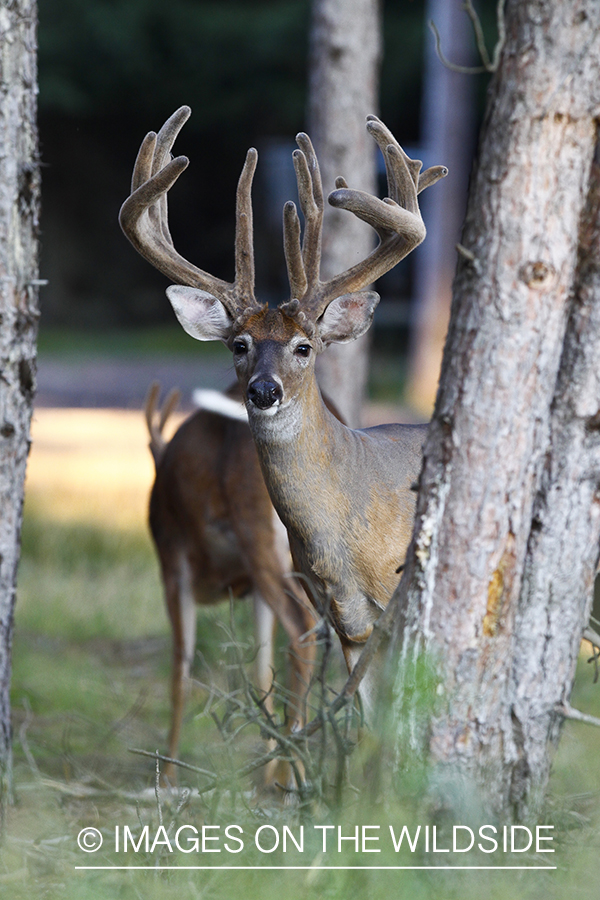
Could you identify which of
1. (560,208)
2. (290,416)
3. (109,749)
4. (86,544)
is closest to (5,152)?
(290,416)

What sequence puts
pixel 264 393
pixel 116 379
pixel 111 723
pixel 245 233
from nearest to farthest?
1. pixel 264 393
2. pixel 245 233
3. pixel 111 723
4. pixel 116 379

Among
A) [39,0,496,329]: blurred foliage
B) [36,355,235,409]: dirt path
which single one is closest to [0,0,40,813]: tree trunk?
[36,355,235,409]: dirt path

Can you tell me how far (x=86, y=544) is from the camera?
7254 millimetres

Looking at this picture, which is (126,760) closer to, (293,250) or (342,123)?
(293,250)

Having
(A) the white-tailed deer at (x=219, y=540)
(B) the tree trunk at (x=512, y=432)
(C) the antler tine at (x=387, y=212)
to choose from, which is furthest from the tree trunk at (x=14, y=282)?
(B) the tree trunk at (x=512, y=432)

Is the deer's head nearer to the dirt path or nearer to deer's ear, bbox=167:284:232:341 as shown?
deer's ear, bbox=167:284:232:341

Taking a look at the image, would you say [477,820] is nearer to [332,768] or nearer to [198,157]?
[332,768]

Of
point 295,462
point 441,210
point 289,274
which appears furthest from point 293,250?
point 441,210

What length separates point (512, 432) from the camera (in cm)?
256

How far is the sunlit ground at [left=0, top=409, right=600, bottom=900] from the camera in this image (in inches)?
97.7

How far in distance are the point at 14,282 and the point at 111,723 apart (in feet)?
7.09

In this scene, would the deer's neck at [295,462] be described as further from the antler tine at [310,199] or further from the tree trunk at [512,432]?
the tree trunk at [512,432]

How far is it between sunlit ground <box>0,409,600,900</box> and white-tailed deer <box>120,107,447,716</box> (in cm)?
44

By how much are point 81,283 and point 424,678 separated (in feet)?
66.4
